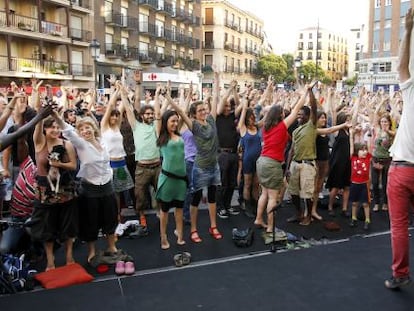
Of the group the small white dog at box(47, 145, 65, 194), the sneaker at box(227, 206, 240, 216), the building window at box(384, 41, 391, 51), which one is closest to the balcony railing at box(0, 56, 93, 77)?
the sneaker at box(227, 206, 240, 216)

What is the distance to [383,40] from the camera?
4481cm

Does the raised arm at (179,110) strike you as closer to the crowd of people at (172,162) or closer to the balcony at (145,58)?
A: the crowd of people at (172,162)

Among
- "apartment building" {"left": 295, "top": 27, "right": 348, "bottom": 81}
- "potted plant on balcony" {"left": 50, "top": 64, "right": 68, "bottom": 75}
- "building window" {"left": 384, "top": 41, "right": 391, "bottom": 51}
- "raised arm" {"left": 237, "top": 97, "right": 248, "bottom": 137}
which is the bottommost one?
"raised arm" {"left": 237, "top": 97, "right": 248, "bottom": 137}

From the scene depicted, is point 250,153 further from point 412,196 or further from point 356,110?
point 412,196

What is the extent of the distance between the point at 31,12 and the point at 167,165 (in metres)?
25.6

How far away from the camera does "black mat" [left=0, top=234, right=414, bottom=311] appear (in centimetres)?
326

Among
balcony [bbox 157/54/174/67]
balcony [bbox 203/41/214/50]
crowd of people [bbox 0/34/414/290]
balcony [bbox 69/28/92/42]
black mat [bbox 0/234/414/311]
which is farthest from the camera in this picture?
balcony [bbox 203/41/214/50]

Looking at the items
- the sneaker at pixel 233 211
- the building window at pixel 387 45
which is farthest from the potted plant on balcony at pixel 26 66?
the building window at pixel 387 45

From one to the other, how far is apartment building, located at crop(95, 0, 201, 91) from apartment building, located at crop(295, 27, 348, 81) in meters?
67.5

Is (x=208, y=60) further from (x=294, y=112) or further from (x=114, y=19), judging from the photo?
(x=294, y=112)

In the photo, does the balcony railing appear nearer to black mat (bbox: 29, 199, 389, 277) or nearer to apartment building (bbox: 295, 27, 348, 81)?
→ black mat (bbox: 29, 199, 389, 277)

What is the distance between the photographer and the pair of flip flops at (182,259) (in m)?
4.39

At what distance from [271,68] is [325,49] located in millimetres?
54952

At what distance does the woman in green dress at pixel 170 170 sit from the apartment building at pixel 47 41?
2133cm
